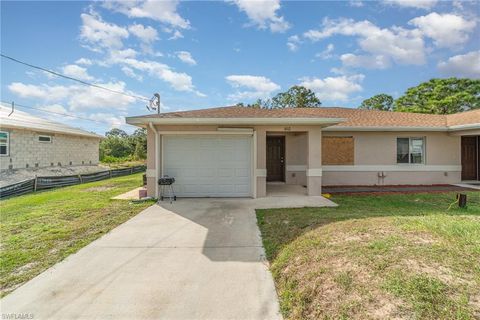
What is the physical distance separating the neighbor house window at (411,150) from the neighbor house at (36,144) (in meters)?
21.5

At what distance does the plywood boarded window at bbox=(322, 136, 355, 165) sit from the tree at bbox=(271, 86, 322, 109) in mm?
19654

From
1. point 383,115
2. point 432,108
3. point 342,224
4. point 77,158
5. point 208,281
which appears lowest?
point 208,281

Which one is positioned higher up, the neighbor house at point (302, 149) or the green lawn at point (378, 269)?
the neighbor house at point (302, 149)

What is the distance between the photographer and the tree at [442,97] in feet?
84.6

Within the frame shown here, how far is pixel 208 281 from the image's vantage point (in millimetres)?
3207

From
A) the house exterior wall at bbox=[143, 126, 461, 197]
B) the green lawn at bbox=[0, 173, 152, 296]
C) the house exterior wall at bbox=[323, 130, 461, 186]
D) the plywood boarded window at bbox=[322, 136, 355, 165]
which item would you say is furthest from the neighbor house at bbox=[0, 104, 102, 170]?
the house exterior wall at bbox=[323, 130, 461, 186]

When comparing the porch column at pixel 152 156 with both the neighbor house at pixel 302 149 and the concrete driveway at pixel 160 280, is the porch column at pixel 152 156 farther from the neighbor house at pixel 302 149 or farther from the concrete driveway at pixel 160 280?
the concrete driveway at pixel 160 280

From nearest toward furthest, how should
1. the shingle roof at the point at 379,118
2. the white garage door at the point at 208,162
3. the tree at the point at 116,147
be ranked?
the white garage door at the point at 208,162, the shingle roof at the point at 379,118, the tree at the point at 116,147

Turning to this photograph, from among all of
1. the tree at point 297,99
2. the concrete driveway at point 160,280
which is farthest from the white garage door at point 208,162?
Answer: the tree at point 297,99

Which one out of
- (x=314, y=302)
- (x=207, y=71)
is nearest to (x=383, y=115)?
(x=207, y=71)

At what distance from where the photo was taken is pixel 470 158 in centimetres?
1174

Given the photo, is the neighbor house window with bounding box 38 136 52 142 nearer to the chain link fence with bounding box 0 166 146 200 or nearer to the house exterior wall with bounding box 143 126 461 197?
the chain link fence with bounding box 0 166 146 200

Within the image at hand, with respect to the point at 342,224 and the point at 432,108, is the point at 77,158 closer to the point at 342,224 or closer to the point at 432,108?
the point at 342,224

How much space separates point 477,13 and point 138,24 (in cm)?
1659
